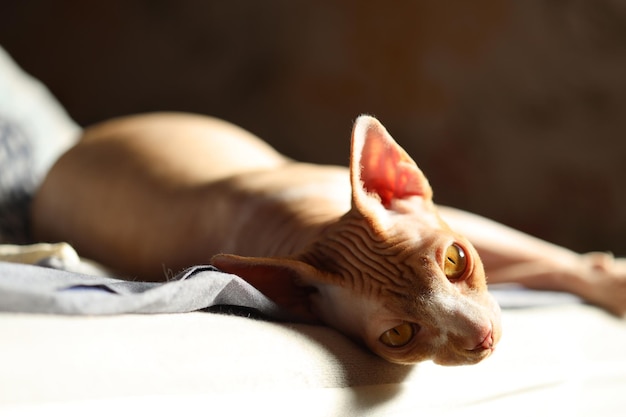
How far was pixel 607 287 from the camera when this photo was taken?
1.41m

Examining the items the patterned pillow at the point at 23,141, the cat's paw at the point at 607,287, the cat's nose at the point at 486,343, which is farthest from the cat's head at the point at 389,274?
the patterned pillow at the point at 23,141

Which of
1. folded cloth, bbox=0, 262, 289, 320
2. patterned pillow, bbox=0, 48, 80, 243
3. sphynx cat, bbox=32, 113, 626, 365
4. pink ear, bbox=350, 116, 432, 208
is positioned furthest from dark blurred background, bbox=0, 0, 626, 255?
folded cloth, bbox=0, 262, 289, 320

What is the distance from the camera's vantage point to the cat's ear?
0.97m

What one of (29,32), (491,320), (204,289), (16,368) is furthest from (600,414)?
(29,32)

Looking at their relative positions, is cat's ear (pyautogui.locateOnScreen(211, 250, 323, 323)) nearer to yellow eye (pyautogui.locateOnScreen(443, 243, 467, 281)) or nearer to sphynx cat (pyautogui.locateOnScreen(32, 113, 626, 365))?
sphynx cat (pyautogui.locateOnScreen(32, 113, 626, 365))

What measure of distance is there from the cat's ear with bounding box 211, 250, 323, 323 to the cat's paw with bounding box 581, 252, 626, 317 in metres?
0.62

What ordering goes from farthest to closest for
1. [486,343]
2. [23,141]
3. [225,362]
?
[23,141], [486,343], [225,362]

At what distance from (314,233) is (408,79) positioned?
1301 millimetres

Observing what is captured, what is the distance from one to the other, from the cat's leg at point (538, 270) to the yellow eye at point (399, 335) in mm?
500

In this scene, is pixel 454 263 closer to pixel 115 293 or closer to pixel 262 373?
pixel 262 373

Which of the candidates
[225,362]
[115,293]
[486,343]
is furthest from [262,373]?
[486,343]

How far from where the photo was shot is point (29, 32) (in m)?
2.54

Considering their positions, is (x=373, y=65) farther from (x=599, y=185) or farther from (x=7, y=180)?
(x=7, y=180)

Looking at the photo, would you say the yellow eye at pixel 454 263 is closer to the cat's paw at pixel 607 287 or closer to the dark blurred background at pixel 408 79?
the cat's paw at pixel 607 287
